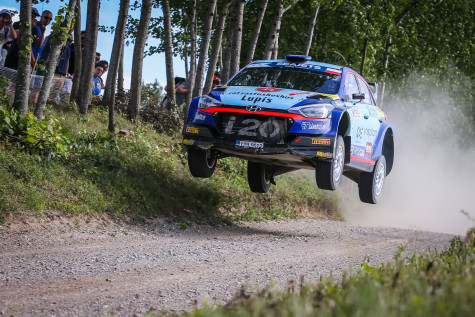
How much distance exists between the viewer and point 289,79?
35.5 feet

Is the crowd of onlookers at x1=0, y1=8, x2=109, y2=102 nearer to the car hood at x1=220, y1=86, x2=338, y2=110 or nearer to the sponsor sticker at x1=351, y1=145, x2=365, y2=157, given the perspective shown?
the car hood at x1=220, y1=86, x2=338, y2=110

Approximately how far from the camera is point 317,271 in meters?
7.46

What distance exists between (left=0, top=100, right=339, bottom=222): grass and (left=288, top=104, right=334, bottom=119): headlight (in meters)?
3.16

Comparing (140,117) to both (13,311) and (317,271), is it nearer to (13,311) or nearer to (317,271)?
(317,271)

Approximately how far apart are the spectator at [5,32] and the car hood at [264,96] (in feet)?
19.9

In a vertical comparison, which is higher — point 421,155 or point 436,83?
point 436,83

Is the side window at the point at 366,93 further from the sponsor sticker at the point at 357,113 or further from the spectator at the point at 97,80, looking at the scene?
the spectator at the point at 97,80

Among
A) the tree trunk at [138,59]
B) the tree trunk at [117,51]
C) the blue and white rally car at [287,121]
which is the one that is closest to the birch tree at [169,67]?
the tree trunk at [138,59]

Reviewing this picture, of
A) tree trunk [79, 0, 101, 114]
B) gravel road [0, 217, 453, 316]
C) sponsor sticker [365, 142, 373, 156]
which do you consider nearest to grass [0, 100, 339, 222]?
tree trunk [79, 0, 101, 114]

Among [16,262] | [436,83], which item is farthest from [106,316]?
[436,83]

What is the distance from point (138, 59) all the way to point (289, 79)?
17.3 feet

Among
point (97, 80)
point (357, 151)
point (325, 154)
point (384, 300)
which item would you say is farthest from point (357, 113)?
point (97, 80)

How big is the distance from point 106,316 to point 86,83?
9.99 metres

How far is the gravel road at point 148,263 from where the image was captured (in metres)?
5.48
